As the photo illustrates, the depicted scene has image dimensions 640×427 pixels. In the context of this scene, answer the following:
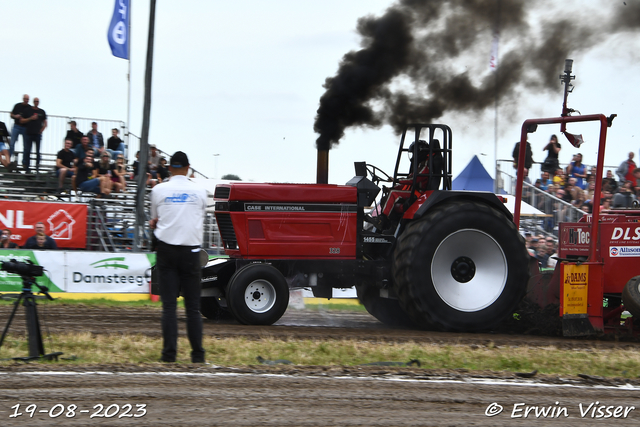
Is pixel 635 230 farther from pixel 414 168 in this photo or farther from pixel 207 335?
pixel 207 335

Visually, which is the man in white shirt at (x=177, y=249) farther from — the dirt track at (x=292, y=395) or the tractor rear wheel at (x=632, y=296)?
the tractor rear wheel at (x=632, y=296)

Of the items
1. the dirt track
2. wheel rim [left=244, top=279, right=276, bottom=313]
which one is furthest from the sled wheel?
the dirt track

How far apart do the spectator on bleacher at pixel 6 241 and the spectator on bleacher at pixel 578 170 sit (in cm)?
1168

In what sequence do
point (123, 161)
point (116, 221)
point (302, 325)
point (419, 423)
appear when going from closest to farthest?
point (419, 423) → point (302, 325) → point (116, 221) → point (123, 161)

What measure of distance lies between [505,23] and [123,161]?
9.27 m

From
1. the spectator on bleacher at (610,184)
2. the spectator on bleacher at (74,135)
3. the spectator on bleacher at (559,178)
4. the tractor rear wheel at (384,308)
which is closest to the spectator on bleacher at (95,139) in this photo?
the spectator on bleacher at (74,135)

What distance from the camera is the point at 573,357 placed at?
690 centimetres

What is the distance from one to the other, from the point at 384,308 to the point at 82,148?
27.4 ft

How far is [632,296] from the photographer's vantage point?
842cm

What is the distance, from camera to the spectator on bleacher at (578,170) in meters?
16.7

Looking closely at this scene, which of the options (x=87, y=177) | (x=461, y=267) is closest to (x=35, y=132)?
(x=87, y=177)

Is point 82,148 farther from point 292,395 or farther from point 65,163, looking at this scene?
point 292,395

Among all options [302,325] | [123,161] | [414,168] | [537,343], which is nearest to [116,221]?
[123,161]

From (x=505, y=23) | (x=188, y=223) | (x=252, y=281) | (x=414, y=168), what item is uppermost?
(x=505, y=23)
